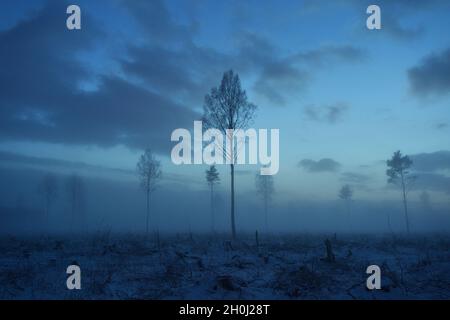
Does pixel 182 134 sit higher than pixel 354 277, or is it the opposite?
pixel 182 134

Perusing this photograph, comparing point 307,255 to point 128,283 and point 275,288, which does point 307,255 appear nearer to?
point 275,288

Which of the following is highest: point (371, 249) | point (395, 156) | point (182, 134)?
point (395, 156)

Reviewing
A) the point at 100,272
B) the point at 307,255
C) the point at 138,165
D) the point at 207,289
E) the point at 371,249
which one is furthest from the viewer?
the point at 138,165

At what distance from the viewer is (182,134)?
43.1 ft

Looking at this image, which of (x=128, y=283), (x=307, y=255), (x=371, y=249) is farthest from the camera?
(x=371, y=249)

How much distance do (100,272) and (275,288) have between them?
5.75 meters

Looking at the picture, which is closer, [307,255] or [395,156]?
[307,255]

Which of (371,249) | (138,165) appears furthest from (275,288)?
(138,165)

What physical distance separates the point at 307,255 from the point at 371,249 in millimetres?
4375

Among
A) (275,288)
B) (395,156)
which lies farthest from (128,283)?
(395,156)

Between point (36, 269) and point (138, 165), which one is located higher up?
point (138, 165)

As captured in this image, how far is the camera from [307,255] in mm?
14414

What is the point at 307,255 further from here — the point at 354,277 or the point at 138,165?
the point at 138,165
